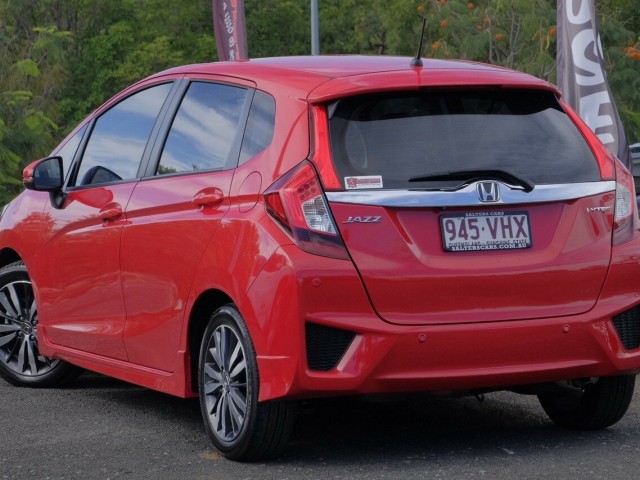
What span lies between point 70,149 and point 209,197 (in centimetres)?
191

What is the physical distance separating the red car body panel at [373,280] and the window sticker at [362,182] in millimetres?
41

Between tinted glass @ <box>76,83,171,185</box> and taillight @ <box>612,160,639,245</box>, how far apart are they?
212 cm

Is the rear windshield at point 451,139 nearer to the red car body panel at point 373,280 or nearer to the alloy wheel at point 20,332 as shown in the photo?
the red car body panel at point 373,280

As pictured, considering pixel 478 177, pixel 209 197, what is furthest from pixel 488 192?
pixel 209 197

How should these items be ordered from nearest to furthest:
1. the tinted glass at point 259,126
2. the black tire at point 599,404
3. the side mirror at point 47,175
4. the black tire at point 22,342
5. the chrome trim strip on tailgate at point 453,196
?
the chrome trim strip on tailgate at point 453,196
the tinted glass at point 259,126
the black tire at point 599,404
the side mirror at point 47,175
the black tire at point 22,342

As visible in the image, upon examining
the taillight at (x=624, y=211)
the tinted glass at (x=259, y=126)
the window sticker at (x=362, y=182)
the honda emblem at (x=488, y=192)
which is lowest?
the taillight at (x=624, y=211)

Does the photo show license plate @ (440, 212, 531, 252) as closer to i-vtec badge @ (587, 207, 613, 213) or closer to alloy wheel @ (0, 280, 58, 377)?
i-vtec badge @ (587, 207, 613, 213)

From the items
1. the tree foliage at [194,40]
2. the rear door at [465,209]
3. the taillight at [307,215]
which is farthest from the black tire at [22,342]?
the tree foliage at [194,40]

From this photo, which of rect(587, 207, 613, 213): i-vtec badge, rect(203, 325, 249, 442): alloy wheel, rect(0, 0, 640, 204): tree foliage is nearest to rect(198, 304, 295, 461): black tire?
rect(203, 325, 249, 442): alloy wheel

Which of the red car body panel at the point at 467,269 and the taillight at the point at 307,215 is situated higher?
the taillight at the point at 307,215

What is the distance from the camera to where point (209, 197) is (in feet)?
19.4

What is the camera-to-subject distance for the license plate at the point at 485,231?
547cm

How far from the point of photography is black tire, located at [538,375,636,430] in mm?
6188

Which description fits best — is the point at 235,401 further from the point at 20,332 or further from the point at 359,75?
the point at 20,332
